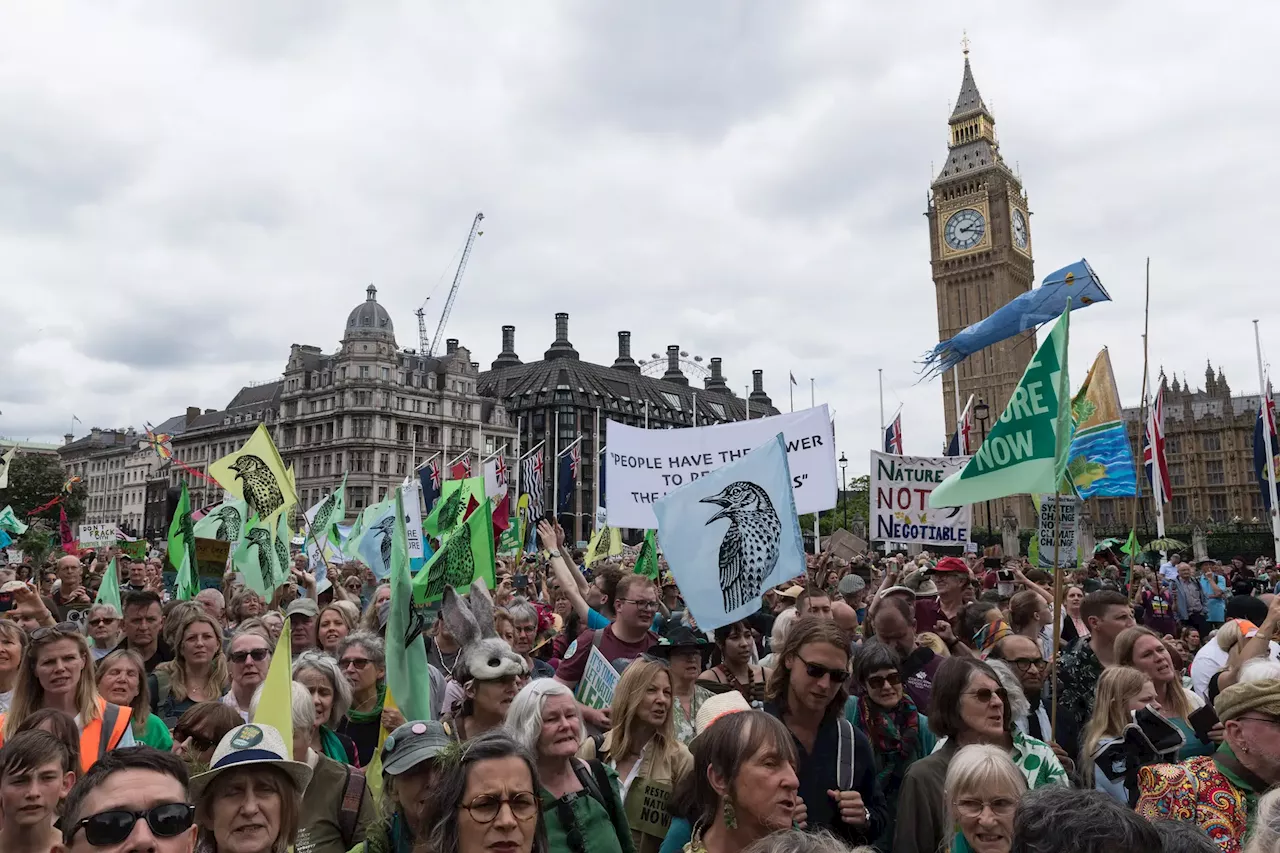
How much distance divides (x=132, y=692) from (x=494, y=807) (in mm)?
3071

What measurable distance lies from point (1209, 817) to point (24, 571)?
15.1 m

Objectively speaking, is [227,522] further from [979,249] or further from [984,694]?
[979,249]

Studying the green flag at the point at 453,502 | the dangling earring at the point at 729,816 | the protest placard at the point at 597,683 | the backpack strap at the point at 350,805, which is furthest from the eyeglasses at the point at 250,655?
the green flag at the point at 453,502

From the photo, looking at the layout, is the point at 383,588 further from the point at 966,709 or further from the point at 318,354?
the point at 318,354

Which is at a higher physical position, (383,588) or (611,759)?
(383,588)

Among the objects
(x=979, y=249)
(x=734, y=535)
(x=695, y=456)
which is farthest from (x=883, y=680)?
(x=979, y=249)

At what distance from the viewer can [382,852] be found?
3.38 metres

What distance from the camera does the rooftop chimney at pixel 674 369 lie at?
122738 mm

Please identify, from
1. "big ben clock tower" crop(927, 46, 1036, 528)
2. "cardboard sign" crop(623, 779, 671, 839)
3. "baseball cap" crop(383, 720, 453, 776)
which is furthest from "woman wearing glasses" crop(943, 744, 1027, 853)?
"big ben clock tower" crop(927, 46, 1036, 528)

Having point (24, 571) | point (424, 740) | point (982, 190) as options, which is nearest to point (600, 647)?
point (424, 740)

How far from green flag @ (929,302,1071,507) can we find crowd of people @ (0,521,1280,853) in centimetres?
87

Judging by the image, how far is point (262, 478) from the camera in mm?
11734

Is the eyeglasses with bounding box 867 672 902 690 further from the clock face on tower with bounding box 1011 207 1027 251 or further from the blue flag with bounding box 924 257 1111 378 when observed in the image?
the clock face on tower with bounding box 1011 207 1027 251

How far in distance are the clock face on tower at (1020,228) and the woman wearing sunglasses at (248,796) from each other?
274 ft
